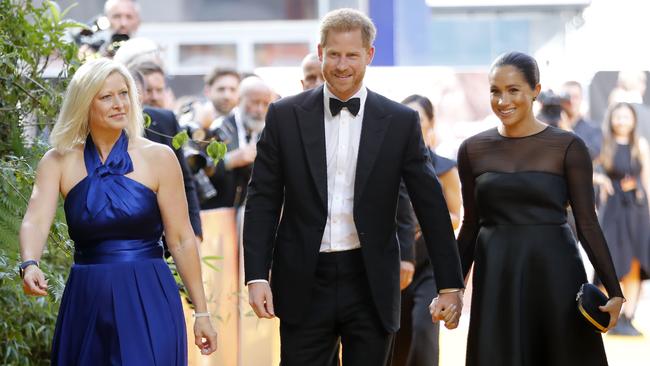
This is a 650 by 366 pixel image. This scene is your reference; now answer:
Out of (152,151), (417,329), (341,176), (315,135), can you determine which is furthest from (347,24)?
(417,329)

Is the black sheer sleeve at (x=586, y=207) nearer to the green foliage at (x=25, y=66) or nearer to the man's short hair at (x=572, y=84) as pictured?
the green foliage at (x=25, y=66)

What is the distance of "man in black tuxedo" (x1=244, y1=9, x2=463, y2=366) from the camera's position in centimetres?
521

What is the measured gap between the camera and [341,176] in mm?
→ 5254

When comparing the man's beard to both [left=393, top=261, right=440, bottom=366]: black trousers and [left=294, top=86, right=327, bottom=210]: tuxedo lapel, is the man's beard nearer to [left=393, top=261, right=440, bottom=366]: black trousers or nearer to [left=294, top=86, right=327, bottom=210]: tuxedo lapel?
[left=393, top=261, right=440, bottom=366]: black trousers

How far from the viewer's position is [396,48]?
1337cm

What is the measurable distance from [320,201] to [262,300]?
1.53 ft

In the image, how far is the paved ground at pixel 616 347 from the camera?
10227 mm

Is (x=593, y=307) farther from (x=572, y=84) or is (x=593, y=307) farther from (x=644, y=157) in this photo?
(x=644, y=157)

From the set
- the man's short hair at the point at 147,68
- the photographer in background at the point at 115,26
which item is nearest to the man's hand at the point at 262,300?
the man's short hair at the point at 147,68

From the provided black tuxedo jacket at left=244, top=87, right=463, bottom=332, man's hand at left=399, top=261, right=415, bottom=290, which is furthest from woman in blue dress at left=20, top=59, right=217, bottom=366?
man's hand at left=399, top=261, right=415, bottom=290

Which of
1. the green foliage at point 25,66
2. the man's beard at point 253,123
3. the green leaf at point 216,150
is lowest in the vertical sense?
the green leaf at point 216,150

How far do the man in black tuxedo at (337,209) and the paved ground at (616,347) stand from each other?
485cm

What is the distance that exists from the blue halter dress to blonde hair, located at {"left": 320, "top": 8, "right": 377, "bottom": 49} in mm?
984

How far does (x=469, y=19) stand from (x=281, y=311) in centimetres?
955
